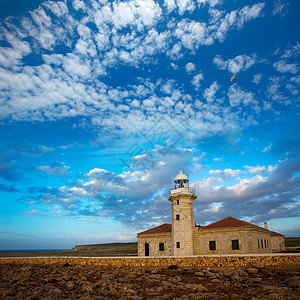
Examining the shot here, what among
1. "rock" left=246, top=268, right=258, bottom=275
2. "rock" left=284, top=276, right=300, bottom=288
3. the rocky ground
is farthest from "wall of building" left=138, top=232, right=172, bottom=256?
"rock" left=284, top=276, right=300, bottom=288

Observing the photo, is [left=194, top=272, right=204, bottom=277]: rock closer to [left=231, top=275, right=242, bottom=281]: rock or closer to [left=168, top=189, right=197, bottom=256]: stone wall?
[left=231, top=275, right=242, bottom=281]: rock

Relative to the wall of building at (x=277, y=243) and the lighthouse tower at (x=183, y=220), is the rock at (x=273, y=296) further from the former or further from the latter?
the wall of building at (x=277, y=243)

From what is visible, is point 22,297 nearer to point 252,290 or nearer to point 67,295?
point 67,295

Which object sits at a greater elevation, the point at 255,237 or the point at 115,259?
the point at 255,237

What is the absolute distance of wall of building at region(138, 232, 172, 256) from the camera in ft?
82.8

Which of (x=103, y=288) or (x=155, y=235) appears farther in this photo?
(x=155, y=235)

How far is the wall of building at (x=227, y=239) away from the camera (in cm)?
2162

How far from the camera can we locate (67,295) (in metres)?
11.6

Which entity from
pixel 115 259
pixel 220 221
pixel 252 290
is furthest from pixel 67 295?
pixel 220 221

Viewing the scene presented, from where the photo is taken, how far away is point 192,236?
23891 mm

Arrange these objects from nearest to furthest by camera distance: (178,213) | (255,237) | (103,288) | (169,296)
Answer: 1. (169,296)
2. (103,288)
3. (255,237)
4. (178,213)

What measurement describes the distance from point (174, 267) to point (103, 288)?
752cm

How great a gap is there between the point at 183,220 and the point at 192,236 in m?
1.72

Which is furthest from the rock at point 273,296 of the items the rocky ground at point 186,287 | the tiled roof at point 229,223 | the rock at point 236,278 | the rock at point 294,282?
the tiled roof at point 229,223
